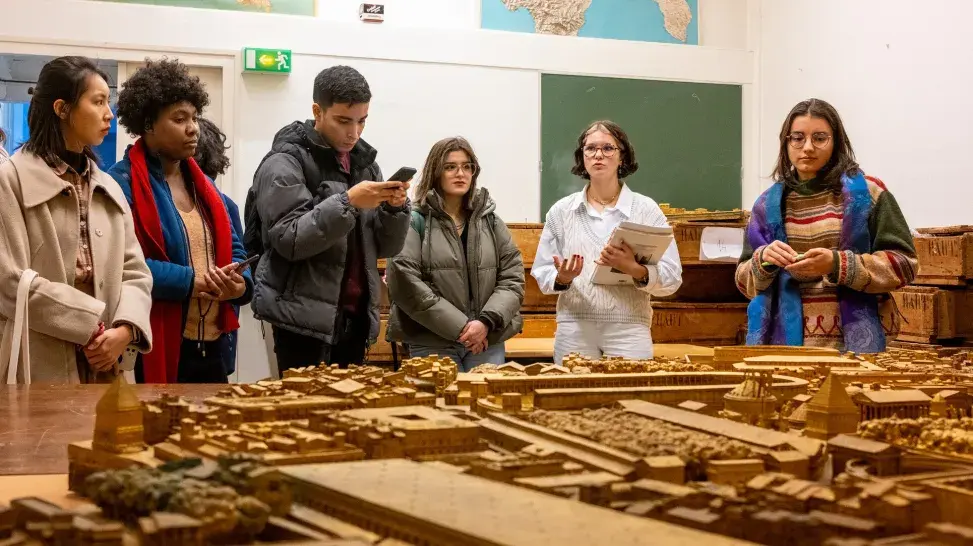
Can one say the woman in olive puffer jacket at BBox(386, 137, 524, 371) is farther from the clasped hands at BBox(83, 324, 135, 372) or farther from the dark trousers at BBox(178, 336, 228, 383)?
the clasped hands at BBox(83, 324, 135, 372)

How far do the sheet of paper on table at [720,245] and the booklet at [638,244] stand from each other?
331 centimetres

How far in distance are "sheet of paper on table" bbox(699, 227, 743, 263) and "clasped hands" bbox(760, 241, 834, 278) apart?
372 cm

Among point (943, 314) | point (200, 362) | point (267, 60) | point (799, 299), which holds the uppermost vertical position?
point (267, 60)

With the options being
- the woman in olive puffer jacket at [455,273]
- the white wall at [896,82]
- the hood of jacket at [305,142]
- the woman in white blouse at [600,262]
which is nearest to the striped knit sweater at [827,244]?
the woman in white blouse at [600,262]

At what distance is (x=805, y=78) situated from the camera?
10500 millimetres

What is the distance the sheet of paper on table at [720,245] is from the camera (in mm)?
9094

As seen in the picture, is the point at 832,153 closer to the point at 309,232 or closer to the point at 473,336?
the point at 473,336

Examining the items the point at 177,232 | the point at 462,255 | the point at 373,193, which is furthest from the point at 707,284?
the point at 177,232

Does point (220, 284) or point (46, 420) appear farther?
point (220, 284)

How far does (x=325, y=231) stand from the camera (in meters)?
5.02

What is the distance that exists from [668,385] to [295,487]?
2.14 meters

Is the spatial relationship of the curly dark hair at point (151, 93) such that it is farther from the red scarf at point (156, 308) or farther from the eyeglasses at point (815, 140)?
the eyeglasses at point (815, 140)

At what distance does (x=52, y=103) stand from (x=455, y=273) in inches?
94.2

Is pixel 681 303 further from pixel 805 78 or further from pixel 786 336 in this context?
pixel 786 336
